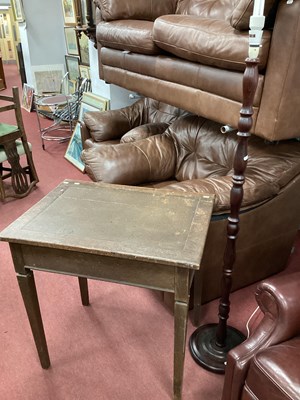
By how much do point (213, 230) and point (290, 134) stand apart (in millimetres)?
522

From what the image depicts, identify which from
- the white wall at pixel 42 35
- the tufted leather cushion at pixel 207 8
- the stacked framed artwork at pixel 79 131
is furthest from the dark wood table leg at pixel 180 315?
the white wall at pixel 42 35

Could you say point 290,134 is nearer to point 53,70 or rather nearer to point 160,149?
point 160,149

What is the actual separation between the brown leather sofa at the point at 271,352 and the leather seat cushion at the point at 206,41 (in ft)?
2.92

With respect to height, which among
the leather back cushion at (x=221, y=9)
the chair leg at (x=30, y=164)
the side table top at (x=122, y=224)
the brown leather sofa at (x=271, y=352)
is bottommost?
the chair leg at (x=30, y=164)

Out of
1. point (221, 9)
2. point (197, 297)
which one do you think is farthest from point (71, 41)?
point (197, 297)

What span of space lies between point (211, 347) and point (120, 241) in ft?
2.56

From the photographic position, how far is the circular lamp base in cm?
141

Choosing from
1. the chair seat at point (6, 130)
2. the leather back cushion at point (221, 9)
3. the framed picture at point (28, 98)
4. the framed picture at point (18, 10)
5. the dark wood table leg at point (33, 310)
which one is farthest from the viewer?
the framed picture at point (28, 98)

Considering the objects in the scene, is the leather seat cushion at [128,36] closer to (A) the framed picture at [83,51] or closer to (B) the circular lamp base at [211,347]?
(B) the circular lamp base at [211,347]

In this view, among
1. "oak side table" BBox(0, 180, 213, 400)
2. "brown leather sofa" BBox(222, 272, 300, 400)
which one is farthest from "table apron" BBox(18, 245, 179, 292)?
"brown leather sofa" BBox(222, 272, 300, 400)

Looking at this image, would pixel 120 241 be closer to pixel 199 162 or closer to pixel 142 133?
pixel 199 162

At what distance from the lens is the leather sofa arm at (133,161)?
1.89 meters

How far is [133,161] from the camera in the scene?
1982 millimetres

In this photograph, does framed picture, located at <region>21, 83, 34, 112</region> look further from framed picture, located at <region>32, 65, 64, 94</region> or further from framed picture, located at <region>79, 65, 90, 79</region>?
framed picture, located at <region>79, 65, 90, 79</region>
